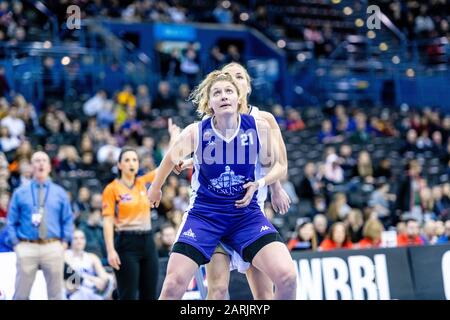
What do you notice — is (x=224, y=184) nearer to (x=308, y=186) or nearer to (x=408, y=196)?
(x=308, y=186)

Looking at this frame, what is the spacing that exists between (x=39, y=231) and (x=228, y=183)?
359 cm

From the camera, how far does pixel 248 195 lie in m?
6.57

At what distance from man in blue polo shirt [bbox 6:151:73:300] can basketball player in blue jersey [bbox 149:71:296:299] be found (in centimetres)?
310

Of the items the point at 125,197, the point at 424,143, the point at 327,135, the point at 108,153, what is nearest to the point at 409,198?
the point at 327,135

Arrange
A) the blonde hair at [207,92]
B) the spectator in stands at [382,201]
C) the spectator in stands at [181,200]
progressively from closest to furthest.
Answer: the blonde hair at [207,92] < the spectator in stands at [181,200] < the spectator in stands at [382,201]

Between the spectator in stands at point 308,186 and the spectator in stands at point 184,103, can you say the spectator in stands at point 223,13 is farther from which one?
the spectator in stands at point 308,186

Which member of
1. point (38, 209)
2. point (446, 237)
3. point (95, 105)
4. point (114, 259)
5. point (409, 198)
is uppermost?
point (95, 105)

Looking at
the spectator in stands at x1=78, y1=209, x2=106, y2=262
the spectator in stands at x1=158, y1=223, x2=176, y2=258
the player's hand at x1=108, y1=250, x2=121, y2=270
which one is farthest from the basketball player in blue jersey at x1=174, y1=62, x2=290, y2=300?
the spectator in stands at x1=78, y1=209, x2=106, y2=262

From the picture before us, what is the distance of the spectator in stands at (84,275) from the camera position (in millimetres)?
10812

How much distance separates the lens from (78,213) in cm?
1359

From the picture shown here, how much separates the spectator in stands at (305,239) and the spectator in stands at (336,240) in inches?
7.0

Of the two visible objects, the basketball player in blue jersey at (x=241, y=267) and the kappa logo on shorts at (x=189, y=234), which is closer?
the kappa logo on shorts at (x=189, y=234)

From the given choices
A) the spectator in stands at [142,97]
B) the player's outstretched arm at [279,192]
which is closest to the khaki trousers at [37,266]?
the player's outstretched arm at [279,192]

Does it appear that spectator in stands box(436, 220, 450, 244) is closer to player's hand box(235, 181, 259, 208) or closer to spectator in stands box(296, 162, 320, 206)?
spectator in stands box(296, 162, 320, 206)
